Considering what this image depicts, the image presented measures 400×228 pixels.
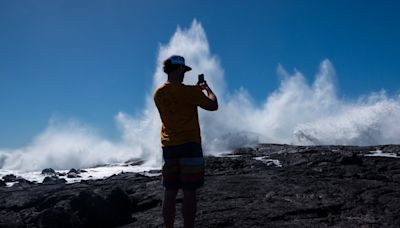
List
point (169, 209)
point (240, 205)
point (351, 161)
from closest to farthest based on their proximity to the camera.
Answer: point (169, 209), point (240, 205), point (351, 161)

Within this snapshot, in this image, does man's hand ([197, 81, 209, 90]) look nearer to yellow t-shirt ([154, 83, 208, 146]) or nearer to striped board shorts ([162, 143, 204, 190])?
yellow t-shirt ([154, 83, 208, 146])

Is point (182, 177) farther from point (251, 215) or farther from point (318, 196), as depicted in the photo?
point (318, 196)

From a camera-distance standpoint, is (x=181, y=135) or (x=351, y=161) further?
(x=351, y=161)

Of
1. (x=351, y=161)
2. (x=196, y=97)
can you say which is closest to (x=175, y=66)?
(x=196, y=97)

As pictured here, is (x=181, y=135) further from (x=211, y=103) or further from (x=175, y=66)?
(x=175, y=66)

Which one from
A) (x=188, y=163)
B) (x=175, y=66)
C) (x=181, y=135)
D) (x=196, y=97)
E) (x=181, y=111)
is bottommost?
(x=188, y=163)

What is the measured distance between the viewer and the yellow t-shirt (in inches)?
181

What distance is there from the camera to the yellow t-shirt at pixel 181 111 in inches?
181

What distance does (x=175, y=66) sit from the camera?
15.6 feet

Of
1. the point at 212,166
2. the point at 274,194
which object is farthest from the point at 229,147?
the point at 274,194

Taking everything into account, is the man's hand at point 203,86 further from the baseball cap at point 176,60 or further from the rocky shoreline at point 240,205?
the rocky shoreline at point 240,205

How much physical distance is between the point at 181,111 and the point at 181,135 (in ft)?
0.80

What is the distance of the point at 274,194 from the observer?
7441mm

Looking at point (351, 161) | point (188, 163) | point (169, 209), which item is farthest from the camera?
point (351, 161)
